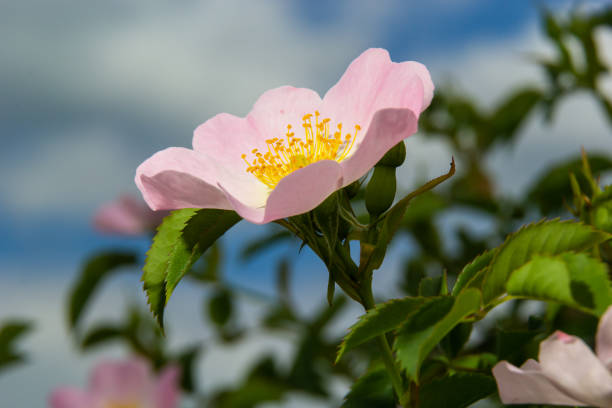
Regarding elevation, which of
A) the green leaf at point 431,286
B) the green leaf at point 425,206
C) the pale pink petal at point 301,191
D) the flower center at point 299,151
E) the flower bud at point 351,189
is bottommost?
the green leaf at point 425,206

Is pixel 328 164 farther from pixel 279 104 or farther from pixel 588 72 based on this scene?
pixel 588 72

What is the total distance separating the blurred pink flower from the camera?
1.72m

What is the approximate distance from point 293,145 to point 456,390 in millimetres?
262

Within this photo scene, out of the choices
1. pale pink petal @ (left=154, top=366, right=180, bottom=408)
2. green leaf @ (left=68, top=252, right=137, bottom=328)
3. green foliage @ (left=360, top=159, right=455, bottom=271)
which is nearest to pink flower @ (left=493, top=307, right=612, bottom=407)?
green foliage @ (left=360, top=159, right=455, bottom=271)

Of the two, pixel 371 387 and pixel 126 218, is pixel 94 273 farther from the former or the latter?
pixel 371 387

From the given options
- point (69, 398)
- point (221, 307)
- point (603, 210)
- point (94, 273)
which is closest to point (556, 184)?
point (603, 210)

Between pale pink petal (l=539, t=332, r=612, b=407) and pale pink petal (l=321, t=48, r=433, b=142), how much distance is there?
0.18m

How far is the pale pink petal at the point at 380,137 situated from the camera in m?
0.44

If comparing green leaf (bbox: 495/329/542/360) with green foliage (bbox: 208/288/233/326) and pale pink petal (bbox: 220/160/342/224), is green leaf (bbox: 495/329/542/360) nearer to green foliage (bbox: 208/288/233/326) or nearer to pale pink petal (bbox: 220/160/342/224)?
pale pink petal (bbox: 220/160/342/224)

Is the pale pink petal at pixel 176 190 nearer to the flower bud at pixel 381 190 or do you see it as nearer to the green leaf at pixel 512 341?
the flower bud at pixel 381 190

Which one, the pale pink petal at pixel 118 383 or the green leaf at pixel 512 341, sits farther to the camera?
the pale pink petal at pixel 118 383

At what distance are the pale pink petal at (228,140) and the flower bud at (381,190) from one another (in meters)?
0.17

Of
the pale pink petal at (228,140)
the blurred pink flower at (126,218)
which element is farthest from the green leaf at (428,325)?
the blurred pink flower at (126,218)

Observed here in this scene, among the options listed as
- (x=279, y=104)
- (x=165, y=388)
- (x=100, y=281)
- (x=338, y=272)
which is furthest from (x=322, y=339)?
(x=338, y=272)
